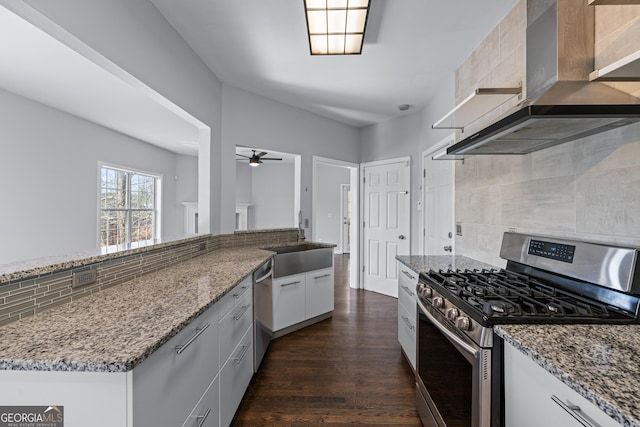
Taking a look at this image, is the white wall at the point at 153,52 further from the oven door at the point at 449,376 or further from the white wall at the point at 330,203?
the white wall at the point at 330,203

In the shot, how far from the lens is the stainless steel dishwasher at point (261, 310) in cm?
215

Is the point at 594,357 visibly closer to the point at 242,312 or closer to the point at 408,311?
the point at 408,311

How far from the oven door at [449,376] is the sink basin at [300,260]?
1.42m

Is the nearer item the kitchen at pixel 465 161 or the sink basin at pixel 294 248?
the kitchen at pixel 465 161

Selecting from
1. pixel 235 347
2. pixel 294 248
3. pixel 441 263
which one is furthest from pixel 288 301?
pixel 441 263

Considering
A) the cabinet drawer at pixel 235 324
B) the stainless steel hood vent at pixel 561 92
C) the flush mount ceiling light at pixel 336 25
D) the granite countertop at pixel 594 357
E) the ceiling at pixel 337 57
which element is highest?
the ceiling at pixel 337 57

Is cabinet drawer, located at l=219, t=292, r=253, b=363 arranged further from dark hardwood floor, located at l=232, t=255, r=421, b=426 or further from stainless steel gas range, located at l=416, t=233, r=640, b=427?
stainless steel gas range, located at l=416, t=233, r=640, b=427

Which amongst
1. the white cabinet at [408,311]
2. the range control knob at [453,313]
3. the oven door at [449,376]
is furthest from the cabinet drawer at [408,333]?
the range control knob at [453,313]

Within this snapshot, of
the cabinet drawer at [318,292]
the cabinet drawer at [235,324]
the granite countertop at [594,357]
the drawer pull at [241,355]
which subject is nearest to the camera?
the granite countertop at [594,357]

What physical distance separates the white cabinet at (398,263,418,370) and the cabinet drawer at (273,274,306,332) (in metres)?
1.03

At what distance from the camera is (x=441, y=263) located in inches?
A: 88.2

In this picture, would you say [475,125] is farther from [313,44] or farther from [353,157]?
[353,157]

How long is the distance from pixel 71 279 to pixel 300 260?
1907mm

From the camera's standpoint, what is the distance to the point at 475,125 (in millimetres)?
2332
